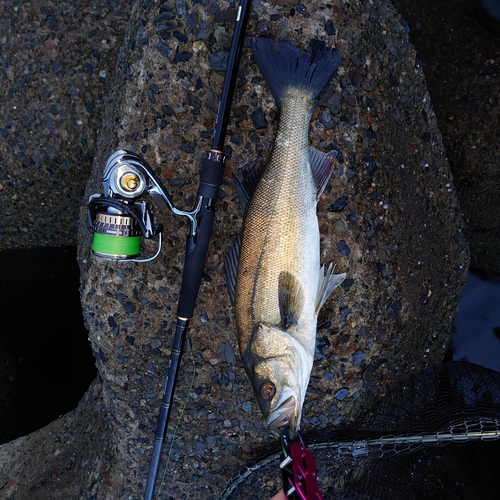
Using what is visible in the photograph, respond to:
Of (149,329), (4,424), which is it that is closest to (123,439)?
(149,329)

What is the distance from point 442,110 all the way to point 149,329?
7.85 feet

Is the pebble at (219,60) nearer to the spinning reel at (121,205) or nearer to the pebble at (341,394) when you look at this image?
the spinning reel at (121,205)

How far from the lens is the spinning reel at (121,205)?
1.99m

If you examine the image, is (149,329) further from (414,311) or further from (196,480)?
(414,311)

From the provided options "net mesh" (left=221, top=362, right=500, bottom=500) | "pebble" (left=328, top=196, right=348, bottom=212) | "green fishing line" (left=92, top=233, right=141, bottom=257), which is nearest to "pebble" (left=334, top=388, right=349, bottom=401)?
"net mesh" (left=221, top=362, right=500, bottom=500)

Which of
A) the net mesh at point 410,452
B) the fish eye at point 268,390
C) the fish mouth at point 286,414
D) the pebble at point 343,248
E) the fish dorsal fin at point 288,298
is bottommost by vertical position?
the net mesh at point 410,452

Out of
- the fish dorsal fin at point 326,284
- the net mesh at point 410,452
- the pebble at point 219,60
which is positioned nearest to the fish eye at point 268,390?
the fish dorsal fin at point 326,284

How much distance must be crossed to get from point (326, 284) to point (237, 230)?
571 mm

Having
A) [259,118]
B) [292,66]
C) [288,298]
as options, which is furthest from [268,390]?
[292,66]

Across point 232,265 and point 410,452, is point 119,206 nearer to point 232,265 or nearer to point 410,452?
point 232,265

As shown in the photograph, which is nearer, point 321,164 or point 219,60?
point 321,164

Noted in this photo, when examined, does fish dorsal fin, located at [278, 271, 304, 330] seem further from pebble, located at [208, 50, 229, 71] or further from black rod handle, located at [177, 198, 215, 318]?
pebble, located at [208, 50, 229, 71]

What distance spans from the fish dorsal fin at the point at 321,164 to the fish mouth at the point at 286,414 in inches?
39.2

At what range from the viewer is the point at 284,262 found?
6.14 ft
